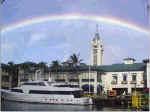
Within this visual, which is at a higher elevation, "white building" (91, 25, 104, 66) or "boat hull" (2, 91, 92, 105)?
Answer: "white building" (91, 25, 104, 66)

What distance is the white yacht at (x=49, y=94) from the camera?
32.2 meters

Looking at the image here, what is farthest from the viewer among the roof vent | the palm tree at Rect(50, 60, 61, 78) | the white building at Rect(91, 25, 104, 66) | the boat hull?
the white building at Rect(91, 25, 104, 66)

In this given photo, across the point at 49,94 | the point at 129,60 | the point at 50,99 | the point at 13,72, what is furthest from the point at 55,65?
the point at 50,99

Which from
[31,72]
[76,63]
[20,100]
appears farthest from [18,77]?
[20,100]

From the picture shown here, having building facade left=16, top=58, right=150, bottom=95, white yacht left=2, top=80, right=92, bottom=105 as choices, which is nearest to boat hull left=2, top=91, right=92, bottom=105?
white yacht left=2, top=80, right=92, bottom=105

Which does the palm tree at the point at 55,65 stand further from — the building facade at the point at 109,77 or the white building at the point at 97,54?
the white building at the point at 97,54

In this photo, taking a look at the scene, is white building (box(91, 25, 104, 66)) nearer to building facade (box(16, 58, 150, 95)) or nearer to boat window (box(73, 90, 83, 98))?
building facade (box(16, 58, 150, 95))

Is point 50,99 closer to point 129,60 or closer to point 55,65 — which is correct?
point 129,60

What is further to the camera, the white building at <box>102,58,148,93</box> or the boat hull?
the white building at <box>102,58,148,93</box>

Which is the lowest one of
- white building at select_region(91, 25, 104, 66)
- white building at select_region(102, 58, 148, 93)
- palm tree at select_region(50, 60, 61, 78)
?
white building at select_region(102, 58, 148, 93)

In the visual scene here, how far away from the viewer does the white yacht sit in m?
32.2

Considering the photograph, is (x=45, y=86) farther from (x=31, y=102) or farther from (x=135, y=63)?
(x=135, y=63)

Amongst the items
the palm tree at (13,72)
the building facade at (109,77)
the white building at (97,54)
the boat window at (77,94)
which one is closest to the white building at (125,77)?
the building facade at (109,77)

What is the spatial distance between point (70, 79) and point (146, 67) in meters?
10.4
